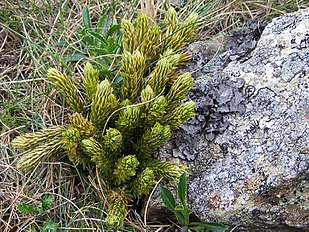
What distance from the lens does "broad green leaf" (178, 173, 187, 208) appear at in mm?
2092

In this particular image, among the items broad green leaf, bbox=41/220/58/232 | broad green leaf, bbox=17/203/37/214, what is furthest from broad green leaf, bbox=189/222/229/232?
broad green leaf, bbox=17/203/37/214

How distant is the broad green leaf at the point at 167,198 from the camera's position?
85.6 inches

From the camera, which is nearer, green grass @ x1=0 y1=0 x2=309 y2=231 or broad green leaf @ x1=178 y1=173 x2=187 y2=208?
broad green leaf @ x1=178 y1=173 x2=187 y2=208

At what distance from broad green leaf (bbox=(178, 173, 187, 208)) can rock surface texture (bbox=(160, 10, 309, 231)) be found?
10 centimetres

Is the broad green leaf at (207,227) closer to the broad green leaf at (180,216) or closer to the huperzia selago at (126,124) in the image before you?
the broad green leaf at (180,216)

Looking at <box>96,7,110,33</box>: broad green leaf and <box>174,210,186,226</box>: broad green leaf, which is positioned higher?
<box>96,7,110,33</box>: broad green leaf

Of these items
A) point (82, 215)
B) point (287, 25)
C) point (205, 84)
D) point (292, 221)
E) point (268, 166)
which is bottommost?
point (82, 215)

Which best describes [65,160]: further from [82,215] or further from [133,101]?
[133,101]

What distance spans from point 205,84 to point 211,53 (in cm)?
33

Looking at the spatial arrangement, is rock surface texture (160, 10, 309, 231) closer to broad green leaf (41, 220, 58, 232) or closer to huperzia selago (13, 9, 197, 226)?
huperzia selago (13, 9, 197, 226)

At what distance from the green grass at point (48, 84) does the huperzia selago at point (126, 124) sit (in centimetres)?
12

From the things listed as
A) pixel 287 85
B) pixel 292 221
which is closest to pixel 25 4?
pixel 287 85

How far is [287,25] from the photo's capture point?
2375mm

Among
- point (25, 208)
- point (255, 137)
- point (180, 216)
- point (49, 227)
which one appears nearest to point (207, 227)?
point (180, 216)
